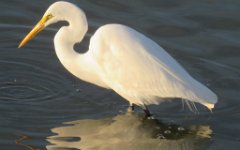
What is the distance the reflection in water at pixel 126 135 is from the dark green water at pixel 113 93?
0.01m

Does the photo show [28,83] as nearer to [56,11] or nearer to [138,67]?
[56,11]

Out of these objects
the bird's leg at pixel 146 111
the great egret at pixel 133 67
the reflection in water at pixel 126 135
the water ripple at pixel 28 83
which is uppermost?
the great egret at pixel 133 67

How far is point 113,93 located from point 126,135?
1067 mm

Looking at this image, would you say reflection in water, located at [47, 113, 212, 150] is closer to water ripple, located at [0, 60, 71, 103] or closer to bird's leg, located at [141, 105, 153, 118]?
bird's leg, located at [141, 105, 153, 118]

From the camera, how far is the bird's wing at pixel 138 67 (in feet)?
24.8

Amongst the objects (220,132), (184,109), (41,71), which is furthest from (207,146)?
(41,71)

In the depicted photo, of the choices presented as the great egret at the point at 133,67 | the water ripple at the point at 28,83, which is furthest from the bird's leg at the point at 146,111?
the water ripple at the point at 28,83

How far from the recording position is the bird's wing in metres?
7.55

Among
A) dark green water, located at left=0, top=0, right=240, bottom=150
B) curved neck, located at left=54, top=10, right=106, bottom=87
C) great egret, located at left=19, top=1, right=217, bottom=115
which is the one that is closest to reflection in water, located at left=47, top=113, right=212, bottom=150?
dark green water, located at left=0, top=0, right=240, bottom=150

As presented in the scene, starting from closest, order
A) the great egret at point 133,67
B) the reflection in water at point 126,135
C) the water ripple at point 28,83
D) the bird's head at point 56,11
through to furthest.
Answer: the reflection in water at point 126,135 → the great egret at point 133,67 → the bird's head at point 56,11 → the water ripple at point 28,83

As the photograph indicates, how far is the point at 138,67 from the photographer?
A: 300 inches

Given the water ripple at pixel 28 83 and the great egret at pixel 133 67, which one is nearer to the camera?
the great egret at pixel 133 67

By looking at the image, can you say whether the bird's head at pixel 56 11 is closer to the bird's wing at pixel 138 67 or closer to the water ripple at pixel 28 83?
the bird's wing at pixel 138 67

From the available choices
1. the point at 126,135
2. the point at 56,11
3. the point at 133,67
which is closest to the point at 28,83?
the point at 56,11
